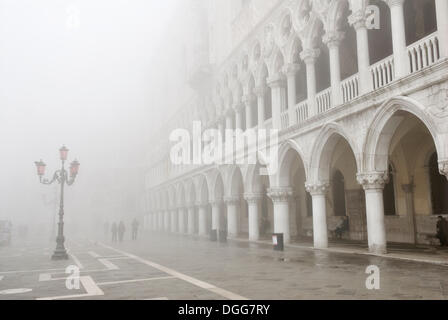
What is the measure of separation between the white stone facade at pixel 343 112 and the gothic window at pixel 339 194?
0.05 metres

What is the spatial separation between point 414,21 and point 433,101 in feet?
20.3

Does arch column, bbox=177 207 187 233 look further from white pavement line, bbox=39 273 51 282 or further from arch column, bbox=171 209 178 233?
white pavement line, bbox=39 273 51 282

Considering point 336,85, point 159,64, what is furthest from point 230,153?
point 159,64

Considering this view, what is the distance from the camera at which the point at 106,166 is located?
75.1 m

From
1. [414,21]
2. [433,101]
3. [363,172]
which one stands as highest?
[414,21]

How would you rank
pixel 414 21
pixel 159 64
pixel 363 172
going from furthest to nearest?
pixel 159 64, pixel 414 21, pixel 363 172

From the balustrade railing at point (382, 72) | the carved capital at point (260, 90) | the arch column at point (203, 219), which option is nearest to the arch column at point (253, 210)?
the carved capital at point (260, 90)

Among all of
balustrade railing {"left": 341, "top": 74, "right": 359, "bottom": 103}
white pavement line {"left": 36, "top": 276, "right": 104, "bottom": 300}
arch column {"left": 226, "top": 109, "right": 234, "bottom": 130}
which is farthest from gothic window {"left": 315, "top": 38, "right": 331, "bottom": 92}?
white pavement line {"left": 36, "top": 276, "right": 104, "bottom": 300}

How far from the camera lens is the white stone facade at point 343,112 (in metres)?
12.0

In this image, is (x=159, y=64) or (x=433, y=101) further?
(x=159, y=64)

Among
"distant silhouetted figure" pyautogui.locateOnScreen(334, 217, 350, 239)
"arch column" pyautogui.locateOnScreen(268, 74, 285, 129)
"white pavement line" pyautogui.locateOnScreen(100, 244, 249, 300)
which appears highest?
"arch column" pyautogui.locateOnScreen(268, 74, 285, 129)

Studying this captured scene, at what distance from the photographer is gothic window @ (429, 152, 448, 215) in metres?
15.6

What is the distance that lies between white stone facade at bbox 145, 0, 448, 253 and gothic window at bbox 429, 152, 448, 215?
0.04 meters
